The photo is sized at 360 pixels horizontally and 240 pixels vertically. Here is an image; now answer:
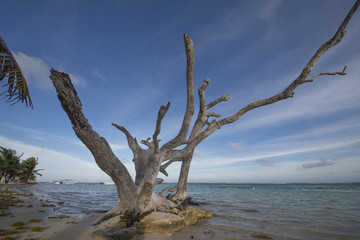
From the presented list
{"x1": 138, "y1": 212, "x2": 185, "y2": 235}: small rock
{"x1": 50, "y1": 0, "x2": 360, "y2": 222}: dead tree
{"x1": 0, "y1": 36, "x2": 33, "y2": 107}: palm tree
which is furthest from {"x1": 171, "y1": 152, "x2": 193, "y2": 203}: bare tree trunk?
{"x1": 0, "y1": 36, "x2": 33, "y2": 107}: palm tree

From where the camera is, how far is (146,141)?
9.02 meters

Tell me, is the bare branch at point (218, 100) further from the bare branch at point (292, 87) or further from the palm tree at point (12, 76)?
the palm tree at point (12, 76)

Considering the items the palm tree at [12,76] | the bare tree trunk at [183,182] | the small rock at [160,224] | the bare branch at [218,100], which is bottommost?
the small rock at [160,224]

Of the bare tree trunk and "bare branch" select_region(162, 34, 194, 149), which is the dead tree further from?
the bare tree trunk

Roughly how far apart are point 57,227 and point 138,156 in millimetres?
3564

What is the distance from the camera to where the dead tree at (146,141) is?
5.44 m

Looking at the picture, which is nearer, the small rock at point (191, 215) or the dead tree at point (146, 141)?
the dead tree at point (146, 141)

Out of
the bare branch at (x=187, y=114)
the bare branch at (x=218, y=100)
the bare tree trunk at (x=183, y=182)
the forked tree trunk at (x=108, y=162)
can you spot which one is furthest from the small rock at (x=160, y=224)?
the bare tree trunk at (x=183, y=182)

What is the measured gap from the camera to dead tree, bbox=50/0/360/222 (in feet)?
17.9

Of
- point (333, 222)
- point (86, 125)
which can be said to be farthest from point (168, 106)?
point (333, 222)

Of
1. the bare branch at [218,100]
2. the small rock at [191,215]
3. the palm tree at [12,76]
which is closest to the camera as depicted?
the palm tree at [12,76]

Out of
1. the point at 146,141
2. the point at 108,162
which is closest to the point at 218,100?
the point at 146,141

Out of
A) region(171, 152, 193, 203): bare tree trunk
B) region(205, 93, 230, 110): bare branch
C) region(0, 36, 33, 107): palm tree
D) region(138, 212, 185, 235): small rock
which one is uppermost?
region(205, 93, 230, 110): bare branch

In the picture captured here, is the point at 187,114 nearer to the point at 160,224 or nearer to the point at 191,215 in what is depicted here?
the point at 191,215
